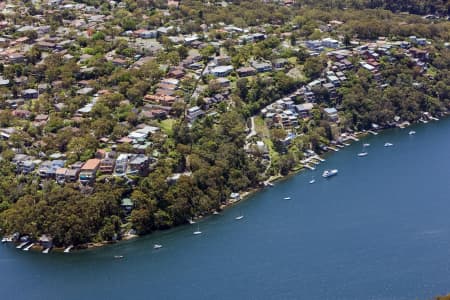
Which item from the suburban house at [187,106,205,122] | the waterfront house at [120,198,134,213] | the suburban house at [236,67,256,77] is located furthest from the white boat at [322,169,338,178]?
the waterfront house at [120,198,134,213]

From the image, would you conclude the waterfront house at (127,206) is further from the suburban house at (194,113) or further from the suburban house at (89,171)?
the suburban house at (194,113)

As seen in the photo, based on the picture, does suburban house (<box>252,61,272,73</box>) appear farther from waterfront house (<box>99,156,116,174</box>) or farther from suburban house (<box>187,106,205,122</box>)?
waterfront house (<box>99,156,116,174</box>)

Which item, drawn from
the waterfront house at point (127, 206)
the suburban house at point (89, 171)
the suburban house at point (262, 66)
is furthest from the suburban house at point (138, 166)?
the suburban house at point (262, 66)

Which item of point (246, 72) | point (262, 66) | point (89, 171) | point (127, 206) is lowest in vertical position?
point (127, 206)

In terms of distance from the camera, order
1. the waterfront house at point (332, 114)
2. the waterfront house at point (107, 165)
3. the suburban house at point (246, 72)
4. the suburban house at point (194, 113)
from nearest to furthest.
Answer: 1. the waterfront house at point (107, 165)
2. the suburban house at point (194, 113)
3. the waterfront house at point (332, 114)
4. the suburban house at point (246, 72)

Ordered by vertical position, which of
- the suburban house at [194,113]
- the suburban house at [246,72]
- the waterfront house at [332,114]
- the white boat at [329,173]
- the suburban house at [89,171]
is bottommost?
the white boat at [329,173]

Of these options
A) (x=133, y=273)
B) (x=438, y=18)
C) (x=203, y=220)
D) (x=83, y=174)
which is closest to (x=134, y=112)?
(x=83, y=174)

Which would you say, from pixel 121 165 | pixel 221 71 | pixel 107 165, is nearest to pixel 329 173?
pixel 121 165

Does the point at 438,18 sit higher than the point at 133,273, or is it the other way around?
the point at 438,18

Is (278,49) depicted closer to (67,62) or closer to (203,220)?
(67,62)

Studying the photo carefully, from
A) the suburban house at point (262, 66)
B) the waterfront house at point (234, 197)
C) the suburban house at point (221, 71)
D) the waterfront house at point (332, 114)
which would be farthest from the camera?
the suburban house at point (262, 66)

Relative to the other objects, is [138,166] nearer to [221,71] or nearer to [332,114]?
[221,71]
